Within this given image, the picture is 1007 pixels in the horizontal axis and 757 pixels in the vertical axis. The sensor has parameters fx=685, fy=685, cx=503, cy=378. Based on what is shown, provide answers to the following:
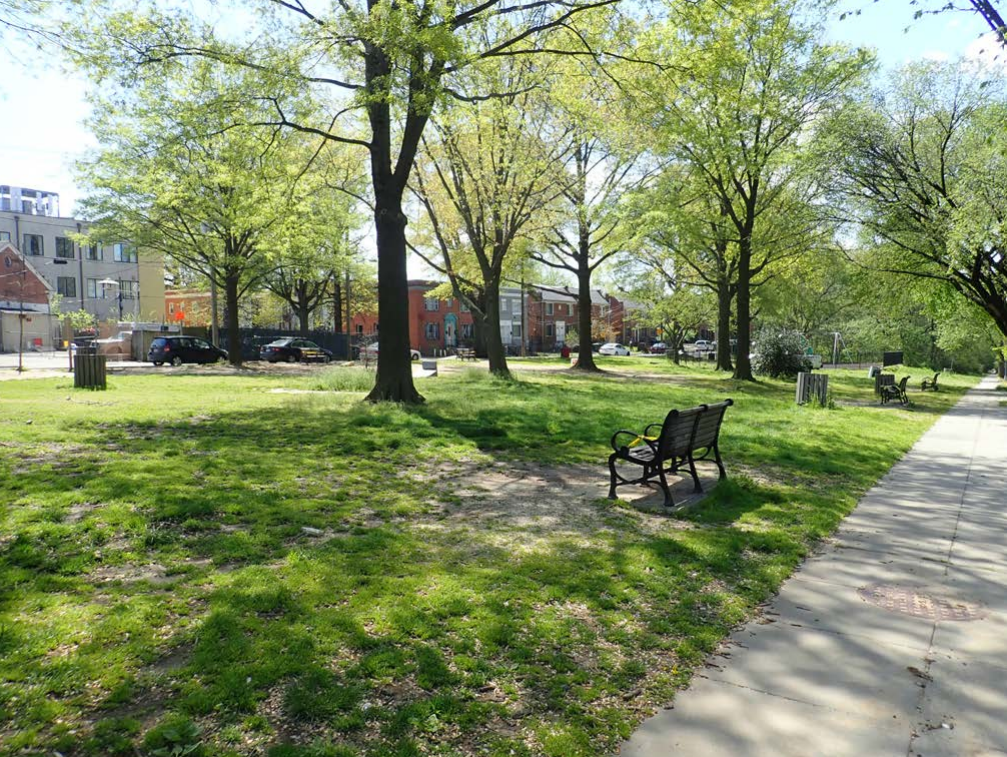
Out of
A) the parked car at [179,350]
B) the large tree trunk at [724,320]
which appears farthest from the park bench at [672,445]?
the parked car at [179,350]

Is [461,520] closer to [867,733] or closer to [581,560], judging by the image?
[581,560]

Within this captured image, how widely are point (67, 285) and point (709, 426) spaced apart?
7440cm

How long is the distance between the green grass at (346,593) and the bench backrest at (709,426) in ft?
2.02

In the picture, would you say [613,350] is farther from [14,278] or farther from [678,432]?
[678,432]

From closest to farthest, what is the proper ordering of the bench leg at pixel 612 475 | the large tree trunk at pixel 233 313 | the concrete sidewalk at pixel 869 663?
1. the concrete sidewalk at pixel 869 663
2. the bench leg at pixel 612 475
3. the large tree trunk at pixel 233 313

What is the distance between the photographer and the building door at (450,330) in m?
72.1

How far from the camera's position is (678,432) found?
679cm

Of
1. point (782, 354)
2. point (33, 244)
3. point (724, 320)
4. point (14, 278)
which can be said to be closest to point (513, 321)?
point (14, 278)

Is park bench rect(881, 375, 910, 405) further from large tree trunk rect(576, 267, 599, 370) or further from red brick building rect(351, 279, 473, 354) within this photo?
red brick building rect(351, 279, 473, 354)

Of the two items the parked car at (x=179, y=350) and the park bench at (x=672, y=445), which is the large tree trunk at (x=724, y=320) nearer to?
the parked car at (x=179, y=350)

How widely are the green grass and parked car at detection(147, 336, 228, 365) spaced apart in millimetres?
25944

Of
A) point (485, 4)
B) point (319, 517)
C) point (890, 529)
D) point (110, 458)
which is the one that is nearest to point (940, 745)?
point (890, 529)

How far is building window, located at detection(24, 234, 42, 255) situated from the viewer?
212 ft

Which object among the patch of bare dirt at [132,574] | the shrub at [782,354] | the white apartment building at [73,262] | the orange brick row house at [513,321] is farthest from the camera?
the orange brick row house at [513,321]
